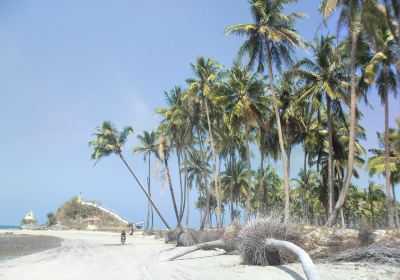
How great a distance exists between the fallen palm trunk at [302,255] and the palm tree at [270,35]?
40.7 ft

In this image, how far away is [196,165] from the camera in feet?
196

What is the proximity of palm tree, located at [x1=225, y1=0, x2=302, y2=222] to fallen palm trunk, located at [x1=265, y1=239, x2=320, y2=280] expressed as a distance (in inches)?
488

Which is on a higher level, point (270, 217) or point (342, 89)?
point (342, 89)

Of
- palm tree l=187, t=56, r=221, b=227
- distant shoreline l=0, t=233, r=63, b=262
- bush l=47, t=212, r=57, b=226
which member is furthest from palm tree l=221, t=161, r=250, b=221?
bush l=47, t=212, r=57, b=226

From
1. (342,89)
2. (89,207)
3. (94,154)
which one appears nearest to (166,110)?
(94,154)

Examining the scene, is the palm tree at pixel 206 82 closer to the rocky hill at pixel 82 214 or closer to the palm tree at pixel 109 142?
the palm tree at pixel 109 142

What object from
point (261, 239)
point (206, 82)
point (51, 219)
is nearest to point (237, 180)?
point (206, 82)

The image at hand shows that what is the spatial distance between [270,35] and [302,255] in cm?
1764

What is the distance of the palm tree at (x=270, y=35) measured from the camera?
25.0 metres

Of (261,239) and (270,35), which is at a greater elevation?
(270,35)

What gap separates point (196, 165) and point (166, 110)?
65.9 feet

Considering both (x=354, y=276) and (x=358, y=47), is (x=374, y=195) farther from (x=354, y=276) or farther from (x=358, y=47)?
(x=354, y=276)

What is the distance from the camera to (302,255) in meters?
9.86

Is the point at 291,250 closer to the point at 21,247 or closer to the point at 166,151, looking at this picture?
the point at 21,247
